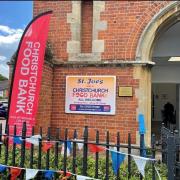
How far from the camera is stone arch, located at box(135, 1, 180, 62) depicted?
8344mm

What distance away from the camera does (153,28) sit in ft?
27.6

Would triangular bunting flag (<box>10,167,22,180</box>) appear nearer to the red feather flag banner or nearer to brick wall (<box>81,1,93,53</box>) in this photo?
the red feather flag banner

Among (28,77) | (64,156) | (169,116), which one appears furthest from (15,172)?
(169,116)

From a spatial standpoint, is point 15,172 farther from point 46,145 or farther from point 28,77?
point 28,77

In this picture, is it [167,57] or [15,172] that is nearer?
[15,172]

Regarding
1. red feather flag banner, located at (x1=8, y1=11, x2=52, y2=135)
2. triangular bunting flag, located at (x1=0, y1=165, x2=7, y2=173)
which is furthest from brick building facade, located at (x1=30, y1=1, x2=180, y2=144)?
triangular bunting flag, located at (x1=0, y1=165, x2=7, y2=173)

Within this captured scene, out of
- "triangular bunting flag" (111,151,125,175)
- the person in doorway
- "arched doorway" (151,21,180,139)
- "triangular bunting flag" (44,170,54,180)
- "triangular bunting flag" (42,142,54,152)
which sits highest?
"arched doorway" (151,21,180,139)

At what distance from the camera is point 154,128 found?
17297mm

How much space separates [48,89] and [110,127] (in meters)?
1.76

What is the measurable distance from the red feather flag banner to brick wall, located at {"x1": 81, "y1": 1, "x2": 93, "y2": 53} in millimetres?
1404

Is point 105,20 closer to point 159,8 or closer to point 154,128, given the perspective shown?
point 159,8

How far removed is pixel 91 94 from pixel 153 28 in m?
2.11

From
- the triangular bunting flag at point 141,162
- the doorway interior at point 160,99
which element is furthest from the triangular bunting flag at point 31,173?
the doorway interior at point 160,99

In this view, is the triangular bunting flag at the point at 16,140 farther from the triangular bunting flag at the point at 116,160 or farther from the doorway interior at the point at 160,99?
the doorway interior at the point at 160,99
